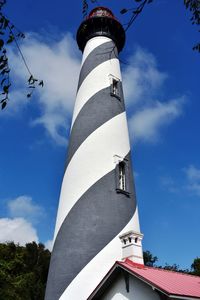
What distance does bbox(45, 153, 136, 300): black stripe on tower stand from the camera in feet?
29.1

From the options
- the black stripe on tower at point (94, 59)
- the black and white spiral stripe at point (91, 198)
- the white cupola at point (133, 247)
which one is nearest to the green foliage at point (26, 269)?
the black and white spiral stripe at point (91, 198)

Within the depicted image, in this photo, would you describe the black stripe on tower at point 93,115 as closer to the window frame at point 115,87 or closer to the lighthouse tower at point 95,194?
the lighthouse tower at point 95,194

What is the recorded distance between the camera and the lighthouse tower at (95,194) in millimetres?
8734

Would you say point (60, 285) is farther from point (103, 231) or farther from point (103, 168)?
point (103, 168)

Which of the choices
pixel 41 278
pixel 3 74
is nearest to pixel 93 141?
pixel 3 74

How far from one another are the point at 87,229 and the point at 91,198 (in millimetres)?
880

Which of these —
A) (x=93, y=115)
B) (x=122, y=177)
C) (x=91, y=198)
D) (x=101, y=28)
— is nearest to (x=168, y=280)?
(x=91, y=198)

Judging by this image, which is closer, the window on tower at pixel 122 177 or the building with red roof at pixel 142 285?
the building with red roof at pixel 142 285

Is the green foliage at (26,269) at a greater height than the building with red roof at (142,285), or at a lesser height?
greater

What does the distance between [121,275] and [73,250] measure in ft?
5.94

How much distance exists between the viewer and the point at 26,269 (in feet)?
63.6

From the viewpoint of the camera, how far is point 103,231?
9203 mm

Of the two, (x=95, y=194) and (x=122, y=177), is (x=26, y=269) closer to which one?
(x=122, y=177)

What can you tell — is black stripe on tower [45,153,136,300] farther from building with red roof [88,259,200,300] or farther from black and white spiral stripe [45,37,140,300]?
building with red roof [88,259,200,300]
